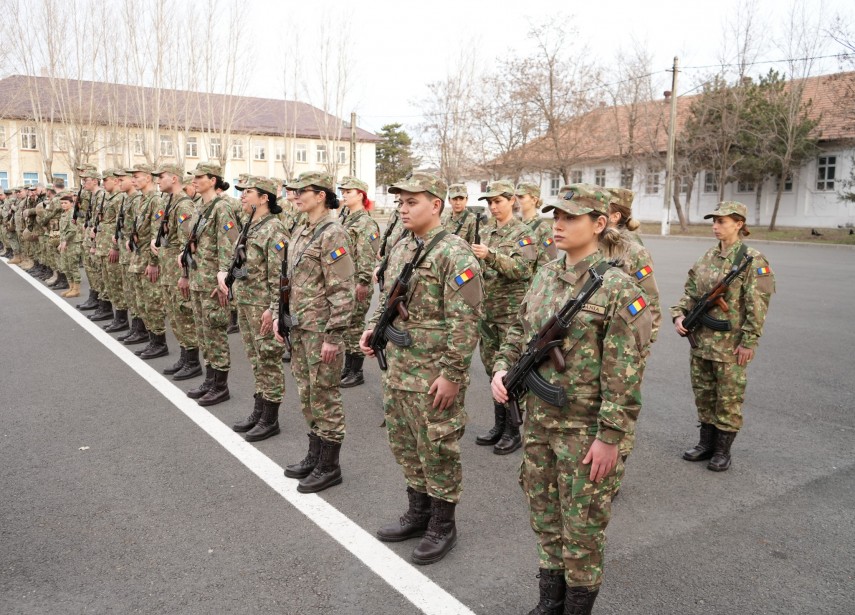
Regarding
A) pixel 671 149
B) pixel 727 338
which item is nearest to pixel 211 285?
pixel 727 338

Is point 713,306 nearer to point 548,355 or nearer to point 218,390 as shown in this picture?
point 548,355

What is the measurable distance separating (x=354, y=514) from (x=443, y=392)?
1162 mm

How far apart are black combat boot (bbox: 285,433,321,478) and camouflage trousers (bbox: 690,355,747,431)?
2.92 m

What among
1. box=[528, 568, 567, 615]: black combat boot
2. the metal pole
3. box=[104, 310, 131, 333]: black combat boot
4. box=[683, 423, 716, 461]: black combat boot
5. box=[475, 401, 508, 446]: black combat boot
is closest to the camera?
box=[528, 568, 567, 615]: black combat boot

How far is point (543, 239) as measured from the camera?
5.79 meters

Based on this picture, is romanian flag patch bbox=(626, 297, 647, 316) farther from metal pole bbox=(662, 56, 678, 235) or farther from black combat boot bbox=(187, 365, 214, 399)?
metal pole bbox=(662, 56, 678, 235)

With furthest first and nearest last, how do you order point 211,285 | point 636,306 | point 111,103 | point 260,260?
point 111,103 → point 211,285 → point 260,260 → point 636,306

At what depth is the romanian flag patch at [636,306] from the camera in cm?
263

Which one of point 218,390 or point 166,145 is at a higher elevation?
point 166,145

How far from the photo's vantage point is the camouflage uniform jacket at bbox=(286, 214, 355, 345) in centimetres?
441

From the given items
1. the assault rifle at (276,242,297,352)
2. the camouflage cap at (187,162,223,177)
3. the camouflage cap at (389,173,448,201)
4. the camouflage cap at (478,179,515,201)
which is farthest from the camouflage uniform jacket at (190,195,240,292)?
the camouflage cap at (389,173,448,201)

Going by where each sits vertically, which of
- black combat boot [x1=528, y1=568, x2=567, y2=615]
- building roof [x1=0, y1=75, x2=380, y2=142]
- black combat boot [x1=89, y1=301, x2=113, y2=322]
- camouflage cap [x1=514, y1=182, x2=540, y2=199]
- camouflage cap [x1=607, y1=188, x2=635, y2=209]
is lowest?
black combat boot [x1=89, y1=301, x2=113, y2=322]

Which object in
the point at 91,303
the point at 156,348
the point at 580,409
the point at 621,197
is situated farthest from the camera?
the point at 91,303

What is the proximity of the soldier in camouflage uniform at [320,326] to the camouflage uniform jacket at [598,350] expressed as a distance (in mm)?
1811
